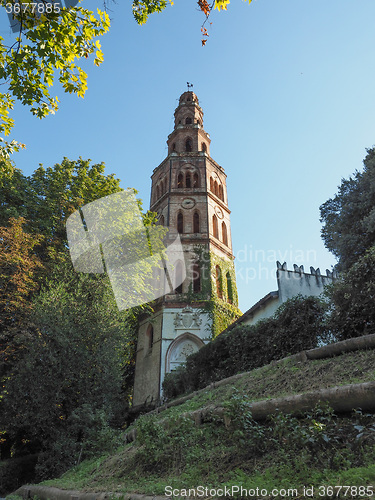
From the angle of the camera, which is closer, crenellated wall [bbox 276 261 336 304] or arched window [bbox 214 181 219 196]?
crenellated wall [bbox 276 261 336 304]

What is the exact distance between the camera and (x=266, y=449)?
172 inches

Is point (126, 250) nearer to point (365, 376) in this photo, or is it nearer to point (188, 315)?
point (188, 315)

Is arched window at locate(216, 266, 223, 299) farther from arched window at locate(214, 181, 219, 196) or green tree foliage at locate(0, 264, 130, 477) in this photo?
green tree foliage at locate(0, 264, 130, 477)

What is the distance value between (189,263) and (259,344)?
12.6 m

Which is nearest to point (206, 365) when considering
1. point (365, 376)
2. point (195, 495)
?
point (365, 376)

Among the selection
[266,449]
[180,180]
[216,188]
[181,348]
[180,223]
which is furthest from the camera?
[216,188]

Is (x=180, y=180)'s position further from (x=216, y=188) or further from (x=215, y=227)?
(x=215, y=227)

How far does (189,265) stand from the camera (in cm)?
2364

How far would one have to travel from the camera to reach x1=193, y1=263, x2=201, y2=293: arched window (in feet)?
75.5

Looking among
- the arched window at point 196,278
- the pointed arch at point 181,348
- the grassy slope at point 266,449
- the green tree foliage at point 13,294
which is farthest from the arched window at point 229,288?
the grassy slope at point 266,449

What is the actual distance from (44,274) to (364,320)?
1287 cm

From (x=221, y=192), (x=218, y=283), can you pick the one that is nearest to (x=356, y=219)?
(x=218, y=283)

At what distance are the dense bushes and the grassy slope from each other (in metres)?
2.98

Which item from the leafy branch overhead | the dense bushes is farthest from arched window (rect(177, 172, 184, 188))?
the leafy branch overhead
